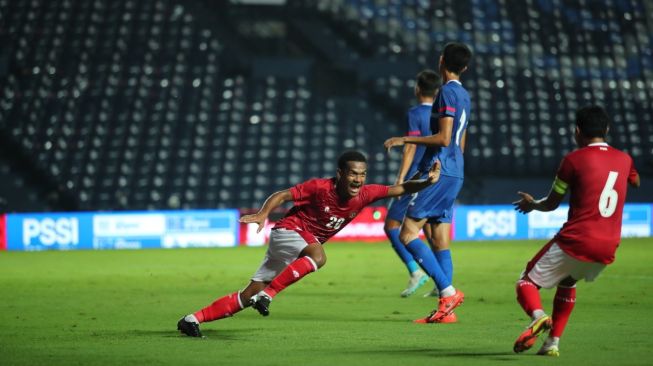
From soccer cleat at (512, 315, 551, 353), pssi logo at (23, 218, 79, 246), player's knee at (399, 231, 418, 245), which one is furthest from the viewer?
pssi logo at (23, 218, 79, 246)

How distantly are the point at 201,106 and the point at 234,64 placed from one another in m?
2.03

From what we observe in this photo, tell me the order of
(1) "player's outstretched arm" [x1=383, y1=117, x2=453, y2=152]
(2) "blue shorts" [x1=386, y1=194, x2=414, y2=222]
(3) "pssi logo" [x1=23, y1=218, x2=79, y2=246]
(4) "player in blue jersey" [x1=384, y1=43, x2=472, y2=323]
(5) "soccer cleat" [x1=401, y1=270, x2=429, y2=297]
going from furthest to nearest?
(3) "pssi logo" [x1=23, y1=218, x2=79, y2=246], (5) "soccer cleat" [x1=401, y1=270, x2=429, y2=297], (2) "blue shorts" [x1=386, y1=194, x2=414, y2=222], (4) "player in blue jersey" [x1=384, y1=43, x2=472, y2=323], (1) "player's outstretched arm" [x1=383, y1=117, x2=453, y2=152]

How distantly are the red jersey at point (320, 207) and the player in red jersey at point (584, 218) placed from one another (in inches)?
58.3

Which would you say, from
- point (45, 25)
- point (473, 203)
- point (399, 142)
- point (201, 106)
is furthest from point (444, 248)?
point (45, 25)

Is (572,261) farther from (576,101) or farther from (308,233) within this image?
(576,101)

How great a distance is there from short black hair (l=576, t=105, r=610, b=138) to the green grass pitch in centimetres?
125

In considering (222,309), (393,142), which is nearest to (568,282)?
(393,142)

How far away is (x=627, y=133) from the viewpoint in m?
29.7

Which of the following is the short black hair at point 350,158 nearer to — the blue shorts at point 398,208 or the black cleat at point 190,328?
the black cleat at point 190,328

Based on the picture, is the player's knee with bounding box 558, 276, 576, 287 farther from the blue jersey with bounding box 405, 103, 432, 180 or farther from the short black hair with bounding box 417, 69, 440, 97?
the short black hair with bounding box 417, 69, 440, 97

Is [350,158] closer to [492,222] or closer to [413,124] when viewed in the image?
[413,124]

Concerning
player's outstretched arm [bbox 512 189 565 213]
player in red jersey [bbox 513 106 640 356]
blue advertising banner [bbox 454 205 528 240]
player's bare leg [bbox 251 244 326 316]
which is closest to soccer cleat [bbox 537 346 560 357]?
player in red jersey [bbox 513 106 640 356]

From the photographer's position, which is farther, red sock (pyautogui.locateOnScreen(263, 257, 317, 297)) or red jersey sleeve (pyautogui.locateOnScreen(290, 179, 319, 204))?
red jersey sleeve (pyautogui.locateOnScreen(290, 179, 319, 204))

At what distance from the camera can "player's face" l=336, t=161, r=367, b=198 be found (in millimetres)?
7090
